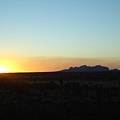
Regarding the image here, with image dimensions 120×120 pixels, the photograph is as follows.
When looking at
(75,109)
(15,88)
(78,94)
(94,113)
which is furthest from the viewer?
(15,88)

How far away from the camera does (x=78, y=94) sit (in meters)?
55.6

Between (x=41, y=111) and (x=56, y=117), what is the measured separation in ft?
10.5

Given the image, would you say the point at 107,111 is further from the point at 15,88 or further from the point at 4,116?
the point at 15,88

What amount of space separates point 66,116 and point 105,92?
26995 millimetres

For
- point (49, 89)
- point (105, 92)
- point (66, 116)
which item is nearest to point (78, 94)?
point (105, 92)

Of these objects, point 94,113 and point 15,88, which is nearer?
point 94,113

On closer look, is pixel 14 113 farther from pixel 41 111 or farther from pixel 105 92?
pixel 105 92

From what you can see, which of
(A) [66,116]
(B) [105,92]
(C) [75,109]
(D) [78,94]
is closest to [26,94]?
(D) [78,94]

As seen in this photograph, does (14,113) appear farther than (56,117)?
Yes

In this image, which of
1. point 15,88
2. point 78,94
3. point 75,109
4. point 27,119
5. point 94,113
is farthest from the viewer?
point 15,88

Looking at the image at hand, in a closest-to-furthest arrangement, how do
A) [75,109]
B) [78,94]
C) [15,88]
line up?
[75,109] < [78,94] < [15,88]

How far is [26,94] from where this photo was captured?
56.7 metres

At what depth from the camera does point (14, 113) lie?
31.3 m

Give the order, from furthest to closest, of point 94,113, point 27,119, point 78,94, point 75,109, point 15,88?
point 15,88 < point 78,94 < point 75,109 < point 94,113 < point 27,119
